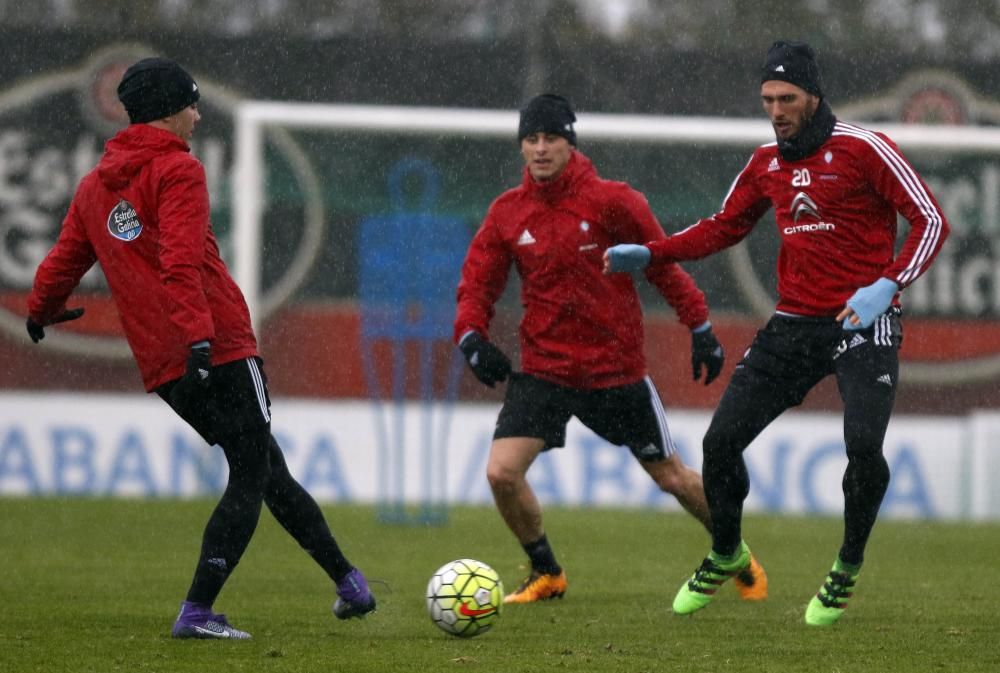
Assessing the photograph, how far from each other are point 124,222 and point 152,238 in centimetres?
11

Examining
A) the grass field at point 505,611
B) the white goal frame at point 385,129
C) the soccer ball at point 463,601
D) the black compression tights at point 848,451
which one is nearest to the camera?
the grass field at point 505,611

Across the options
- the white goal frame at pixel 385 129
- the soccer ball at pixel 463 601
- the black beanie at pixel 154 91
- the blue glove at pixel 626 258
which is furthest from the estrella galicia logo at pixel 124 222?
the white goal frame at pixel 385 129

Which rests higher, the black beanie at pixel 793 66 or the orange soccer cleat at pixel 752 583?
the black beanie at pixel 793 66

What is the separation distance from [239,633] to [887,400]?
2437 mm

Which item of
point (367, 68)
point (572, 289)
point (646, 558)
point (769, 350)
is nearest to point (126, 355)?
point (367, 68)

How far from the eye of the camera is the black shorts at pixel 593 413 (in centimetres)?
768

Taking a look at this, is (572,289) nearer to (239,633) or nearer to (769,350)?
(769,350)

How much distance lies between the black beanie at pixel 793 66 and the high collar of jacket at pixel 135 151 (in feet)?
7.13

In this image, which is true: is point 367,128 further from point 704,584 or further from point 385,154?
point 704,584

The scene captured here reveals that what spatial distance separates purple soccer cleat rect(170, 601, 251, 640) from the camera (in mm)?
6090

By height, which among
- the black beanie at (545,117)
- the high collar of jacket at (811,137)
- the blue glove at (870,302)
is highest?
the black beanie at (545,117)

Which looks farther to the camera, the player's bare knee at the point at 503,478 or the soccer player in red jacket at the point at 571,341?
the soccer player in red jacket at the point at 571,341

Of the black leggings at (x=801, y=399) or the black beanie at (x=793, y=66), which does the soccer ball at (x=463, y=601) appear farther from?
the black beanie at (x=793, y=66)

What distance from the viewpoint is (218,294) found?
6145 millimetres
